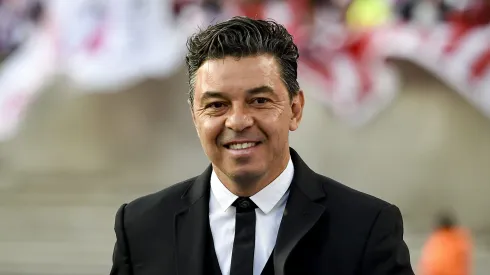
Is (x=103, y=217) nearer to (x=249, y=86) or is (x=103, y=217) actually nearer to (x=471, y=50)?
(x=471, y=50)

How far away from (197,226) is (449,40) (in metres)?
7.93

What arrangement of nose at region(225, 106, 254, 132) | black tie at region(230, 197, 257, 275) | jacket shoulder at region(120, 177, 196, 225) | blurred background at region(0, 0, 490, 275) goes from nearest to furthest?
nose at region(225, 106, 254, 132), black tie at region(230, 197, 257, 275), jacket shoulder at region(120, 177, 196, 225), blurred background at region(0, 0, 490, 275)

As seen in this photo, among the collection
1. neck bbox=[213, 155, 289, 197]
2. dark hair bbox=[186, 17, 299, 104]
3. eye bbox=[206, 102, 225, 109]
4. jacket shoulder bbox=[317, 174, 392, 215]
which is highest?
dark hair bbox=[186, 17, 299, 104]

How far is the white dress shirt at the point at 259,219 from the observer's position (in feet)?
6.72

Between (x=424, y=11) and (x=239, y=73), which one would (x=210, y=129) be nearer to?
(x=239, y=73)

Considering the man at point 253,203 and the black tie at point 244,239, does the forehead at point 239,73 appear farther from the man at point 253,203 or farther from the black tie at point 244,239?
the black tie at point 244,239

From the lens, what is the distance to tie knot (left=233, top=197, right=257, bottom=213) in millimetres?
2066

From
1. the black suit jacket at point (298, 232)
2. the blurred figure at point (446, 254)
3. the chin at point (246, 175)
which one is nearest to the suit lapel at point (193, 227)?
the black suit jacket at point (298, 232)

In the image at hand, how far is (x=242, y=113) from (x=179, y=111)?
8318 millimetres

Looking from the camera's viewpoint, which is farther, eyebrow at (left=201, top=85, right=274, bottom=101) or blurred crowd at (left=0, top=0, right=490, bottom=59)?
blurred crowd at (left=0, top=0, right=490, bottom=59)

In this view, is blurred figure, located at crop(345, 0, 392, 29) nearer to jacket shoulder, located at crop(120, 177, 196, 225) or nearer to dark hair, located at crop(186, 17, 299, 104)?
jacket shoulder, located at crop(120, 177, 196, 225)

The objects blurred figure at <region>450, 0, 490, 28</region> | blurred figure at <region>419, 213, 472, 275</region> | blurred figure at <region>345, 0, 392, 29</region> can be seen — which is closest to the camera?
blurred figure at <region>419, 213, 472, 275</region>

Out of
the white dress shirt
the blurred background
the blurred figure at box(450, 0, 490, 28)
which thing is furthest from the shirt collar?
the blurred figure at box(450, 0, 490, 28)

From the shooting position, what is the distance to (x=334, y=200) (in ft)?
6.86
